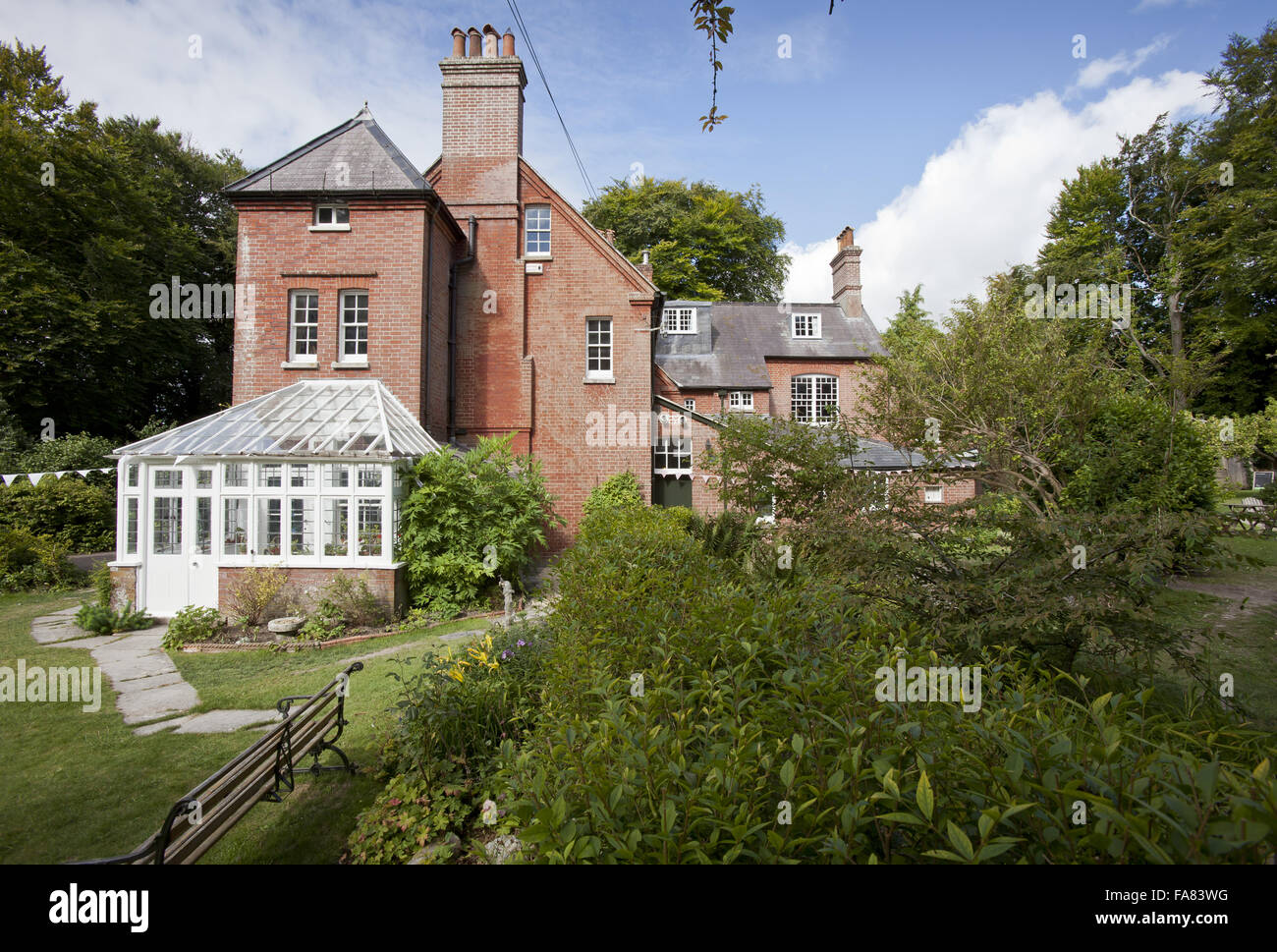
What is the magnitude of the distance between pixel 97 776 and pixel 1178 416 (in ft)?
61.1

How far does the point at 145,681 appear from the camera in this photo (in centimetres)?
847

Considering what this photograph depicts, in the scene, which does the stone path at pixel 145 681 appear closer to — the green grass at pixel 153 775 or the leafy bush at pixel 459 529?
the green grass at pixel 153 775

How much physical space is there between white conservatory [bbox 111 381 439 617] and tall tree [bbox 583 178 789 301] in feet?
88.2

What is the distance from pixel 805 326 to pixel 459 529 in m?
21.2

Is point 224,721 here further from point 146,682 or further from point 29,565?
point 29,565

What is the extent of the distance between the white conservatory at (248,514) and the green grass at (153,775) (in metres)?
2.40

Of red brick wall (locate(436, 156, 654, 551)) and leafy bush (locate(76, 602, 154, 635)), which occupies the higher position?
red brick wall (locate(436, 156, 654, 551))

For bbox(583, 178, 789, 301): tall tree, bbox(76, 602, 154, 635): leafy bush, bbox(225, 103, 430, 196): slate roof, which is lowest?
bbox(76, 602, 154, 635): leafy bush

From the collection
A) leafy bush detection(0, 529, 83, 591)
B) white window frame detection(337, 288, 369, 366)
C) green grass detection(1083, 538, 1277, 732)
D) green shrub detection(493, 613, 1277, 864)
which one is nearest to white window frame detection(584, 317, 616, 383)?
white window frame detection(337, 288, 369, 366)

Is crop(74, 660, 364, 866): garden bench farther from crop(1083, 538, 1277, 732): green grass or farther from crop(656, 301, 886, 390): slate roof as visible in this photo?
crop(656, 301, 886, 390): slate roof

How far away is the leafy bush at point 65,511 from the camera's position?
16.6 metres

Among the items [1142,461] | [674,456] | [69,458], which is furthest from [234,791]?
[69,458]

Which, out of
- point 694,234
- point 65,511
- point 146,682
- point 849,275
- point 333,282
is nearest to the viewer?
point 146,682

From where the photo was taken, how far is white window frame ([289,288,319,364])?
1553 centimetres
